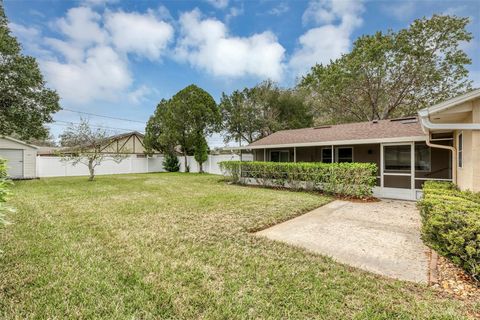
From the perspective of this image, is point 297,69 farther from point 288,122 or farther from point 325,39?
point 325,39

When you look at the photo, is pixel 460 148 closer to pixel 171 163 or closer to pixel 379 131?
pixel 379 131

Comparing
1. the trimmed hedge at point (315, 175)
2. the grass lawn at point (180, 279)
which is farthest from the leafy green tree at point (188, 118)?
the grass lawn at point (180, 279)

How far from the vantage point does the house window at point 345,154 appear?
37.6 feet

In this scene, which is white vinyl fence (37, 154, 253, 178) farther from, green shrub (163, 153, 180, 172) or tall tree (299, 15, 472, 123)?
tall tree (299, 15, 472, 123)

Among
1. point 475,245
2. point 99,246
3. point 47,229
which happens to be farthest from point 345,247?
point 47,229

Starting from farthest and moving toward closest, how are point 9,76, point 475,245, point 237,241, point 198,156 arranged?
point 198,156 < point 9,76 < point 237,241 < point 475,245

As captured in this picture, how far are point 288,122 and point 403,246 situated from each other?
21.4 m

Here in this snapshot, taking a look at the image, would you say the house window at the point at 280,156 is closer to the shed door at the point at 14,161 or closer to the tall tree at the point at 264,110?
the tall tree at the point at 264,110

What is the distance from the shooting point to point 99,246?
12.7 ft

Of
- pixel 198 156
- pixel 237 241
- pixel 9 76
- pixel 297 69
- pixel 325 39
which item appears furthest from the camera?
pixel 297 69

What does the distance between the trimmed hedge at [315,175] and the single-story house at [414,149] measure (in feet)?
4.66

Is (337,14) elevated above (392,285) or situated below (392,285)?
above

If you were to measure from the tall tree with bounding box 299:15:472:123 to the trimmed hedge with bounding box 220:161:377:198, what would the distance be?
1181 centimetres

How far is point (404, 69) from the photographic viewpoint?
17.4 metres
